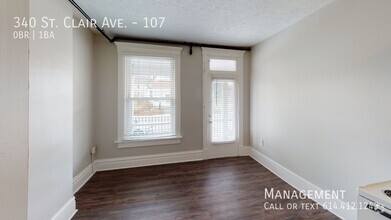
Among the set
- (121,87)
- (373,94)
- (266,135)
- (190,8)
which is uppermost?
(190,8)

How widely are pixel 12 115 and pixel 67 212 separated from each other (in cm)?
157

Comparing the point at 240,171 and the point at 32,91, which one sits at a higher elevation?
the point at 32,91

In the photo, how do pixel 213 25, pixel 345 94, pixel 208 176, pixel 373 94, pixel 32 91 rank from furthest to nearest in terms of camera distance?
pixel 208 176 < pixel 213 25 < pixel 345 94 < pixel 373 94 < pixel 32 91

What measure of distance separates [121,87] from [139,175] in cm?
168

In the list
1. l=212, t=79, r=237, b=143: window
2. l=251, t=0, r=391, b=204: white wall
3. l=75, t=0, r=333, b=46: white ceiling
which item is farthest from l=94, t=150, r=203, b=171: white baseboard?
l=75, t=0, r=333, b=46: white ceiling

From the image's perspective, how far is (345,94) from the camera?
6.54 feet

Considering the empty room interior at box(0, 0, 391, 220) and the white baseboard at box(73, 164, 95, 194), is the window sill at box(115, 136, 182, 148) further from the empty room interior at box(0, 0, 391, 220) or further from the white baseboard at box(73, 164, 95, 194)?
the white baseboard at box(73, 164, 95, 194)

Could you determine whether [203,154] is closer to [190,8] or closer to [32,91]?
[190,8]

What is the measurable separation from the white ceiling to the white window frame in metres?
0.24

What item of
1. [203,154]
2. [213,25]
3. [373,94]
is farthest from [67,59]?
[373,94]

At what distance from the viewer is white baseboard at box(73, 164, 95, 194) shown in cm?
256

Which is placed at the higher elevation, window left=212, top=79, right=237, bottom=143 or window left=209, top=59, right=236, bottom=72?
window left=209, top=59, right=236, bottom=72

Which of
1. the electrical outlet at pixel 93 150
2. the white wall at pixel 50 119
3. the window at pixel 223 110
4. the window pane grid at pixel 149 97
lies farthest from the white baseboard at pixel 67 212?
the window at pixel 223 110

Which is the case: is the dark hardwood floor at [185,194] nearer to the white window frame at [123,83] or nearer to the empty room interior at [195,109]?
the empty room interior at [195,109]
